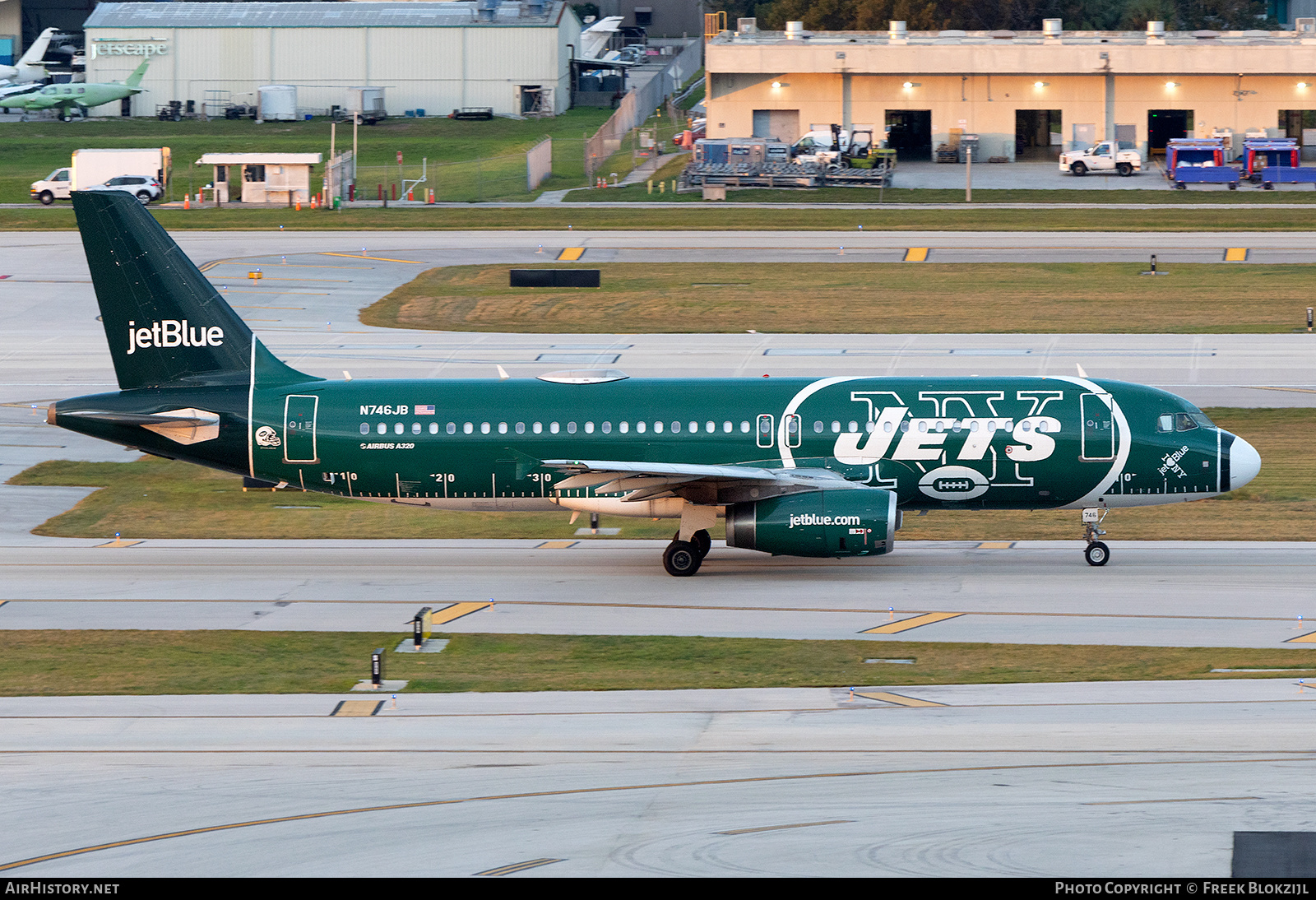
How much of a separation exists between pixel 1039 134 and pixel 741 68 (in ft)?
74.6

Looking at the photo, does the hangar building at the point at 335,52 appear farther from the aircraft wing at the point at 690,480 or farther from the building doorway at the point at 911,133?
the aircraft wing at the point at 690,480

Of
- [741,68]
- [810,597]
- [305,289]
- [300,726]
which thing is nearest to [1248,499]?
[810,597]

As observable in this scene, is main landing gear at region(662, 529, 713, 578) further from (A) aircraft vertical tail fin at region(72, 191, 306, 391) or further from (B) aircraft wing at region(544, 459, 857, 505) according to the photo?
(A) aircraft vertical tail fin at region(72, 191, 306, 391)

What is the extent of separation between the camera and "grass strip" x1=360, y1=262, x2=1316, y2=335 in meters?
63.9

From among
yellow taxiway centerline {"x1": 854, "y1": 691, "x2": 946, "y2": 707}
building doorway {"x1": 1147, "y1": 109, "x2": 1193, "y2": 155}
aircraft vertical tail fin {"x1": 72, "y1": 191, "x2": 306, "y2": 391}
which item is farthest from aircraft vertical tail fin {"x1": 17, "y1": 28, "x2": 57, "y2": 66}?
yellow taxiway centerline {"x1": 854, "y1": 691, "x2": 946, "y2": 707}

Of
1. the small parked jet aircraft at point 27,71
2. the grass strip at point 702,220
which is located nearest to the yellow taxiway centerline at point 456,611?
the grass strip at point 702,220

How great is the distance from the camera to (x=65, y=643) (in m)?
31.0

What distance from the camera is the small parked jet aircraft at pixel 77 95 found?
5246 inches

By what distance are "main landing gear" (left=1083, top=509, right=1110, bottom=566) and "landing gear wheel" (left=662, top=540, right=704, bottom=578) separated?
350 inches

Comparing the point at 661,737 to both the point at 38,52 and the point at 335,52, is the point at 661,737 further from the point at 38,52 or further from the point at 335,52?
the point at 38,52

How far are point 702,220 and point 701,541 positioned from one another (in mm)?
56087
